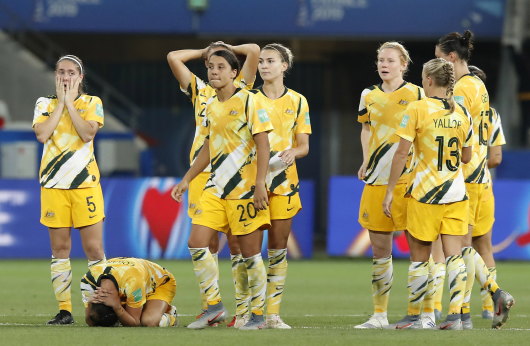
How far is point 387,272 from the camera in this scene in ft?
29.9

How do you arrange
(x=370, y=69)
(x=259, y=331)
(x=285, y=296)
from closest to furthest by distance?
(x=259, y=331)
(x=285, y=296)
(x=370, y=69)

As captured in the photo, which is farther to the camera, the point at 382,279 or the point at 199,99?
the point at 199,99

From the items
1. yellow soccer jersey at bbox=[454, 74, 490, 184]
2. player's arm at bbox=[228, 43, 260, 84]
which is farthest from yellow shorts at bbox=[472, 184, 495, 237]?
player's arm at bbox=[228, 43, 260, 84]

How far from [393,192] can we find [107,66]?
18222mm

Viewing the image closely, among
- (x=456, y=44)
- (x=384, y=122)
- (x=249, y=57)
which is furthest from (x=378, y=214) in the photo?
(x=249, y=57)

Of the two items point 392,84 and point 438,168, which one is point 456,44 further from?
point 438,168

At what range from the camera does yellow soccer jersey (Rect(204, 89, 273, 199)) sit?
27.4 feet

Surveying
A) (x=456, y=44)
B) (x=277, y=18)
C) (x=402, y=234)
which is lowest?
(x=402, y=234)

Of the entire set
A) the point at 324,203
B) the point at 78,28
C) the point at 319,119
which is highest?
the point at 78,28

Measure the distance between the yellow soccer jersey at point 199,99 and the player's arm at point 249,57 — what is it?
0.06m

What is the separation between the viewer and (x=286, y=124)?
29.6 feet

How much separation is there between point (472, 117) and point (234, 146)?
213 centimetres

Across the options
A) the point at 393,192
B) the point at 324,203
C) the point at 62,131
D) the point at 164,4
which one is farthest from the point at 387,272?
the point at 324,203

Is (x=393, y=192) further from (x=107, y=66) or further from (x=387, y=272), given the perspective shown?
(x=107, y=66)
